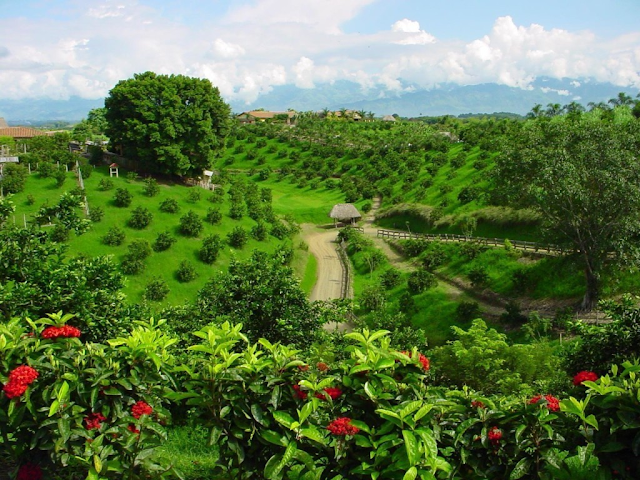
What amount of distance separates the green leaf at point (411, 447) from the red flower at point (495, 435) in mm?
986

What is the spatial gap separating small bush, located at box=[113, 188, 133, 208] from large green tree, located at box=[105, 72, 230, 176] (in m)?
6.30

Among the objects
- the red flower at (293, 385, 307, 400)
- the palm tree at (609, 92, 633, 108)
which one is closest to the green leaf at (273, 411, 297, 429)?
the red flower at (293, 385, 307, 400)

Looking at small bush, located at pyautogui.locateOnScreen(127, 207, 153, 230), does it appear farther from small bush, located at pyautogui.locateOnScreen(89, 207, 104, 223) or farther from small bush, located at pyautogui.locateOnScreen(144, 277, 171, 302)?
small bush, located at pyautogui.locateOnScreen(144, 277, 171, 302)

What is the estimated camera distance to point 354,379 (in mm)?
6172

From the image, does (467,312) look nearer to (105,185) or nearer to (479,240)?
(479,240)

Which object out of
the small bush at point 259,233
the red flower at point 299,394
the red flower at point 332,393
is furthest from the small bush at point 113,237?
the red flower at point 332,393

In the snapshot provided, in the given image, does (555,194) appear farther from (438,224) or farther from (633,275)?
(438,224)

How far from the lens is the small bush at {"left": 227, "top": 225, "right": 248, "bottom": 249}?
44031 mm

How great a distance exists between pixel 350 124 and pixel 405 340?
80.9 metres

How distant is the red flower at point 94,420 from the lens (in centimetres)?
627

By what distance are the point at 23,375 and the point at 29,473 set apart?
1.32 m

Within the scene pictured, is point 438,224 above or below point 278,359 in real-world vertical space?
below

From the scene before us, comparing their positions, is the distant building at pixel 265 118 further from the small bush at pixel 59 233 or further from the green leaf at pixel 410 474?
the green leaf at pixel 410 474

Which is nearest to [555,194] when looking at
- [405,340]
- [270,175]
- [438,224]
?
[405,340]
